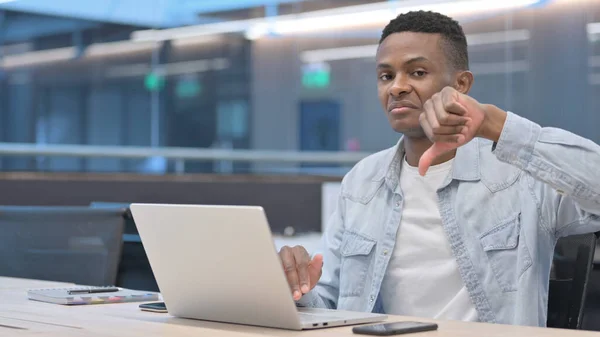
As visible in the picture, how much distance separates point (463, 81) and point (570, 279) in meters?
0.48

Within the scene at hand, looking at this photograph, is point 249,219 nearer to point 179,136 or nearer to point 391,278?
point 391,278

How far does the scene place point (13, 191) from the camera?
4.20 meters

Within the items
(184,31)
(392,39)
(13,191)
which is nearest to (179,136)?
(184,31)

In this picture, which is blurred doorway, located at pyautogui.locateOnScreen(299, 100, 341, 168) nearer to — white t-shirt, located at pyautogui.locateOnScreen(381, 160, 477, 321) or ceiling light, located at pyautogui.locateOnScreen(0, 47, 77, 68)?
ceiling light, located at pyautogui.locateOnScreen(0, 47, 77, 68)

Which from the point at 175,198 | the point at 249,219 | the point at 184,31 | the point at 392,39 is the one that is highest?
the point at 184,31

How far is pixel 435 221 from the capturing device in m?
1.84

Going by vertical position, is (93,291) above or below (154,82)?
below

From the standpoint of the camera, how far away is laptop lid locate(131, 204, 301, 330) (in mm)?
1203

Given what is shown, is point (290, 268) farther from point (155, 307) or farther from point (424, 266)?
point (424, 266)

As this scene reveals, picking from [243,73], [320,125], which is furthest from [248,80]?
[320,125]

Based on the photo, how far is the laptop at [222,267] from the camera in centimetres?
120

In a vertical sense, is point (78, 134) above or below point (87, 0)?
below

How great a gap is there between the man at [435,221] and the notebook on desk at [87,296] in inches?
12.5

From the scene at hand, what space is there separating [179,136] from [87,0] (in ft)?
4.27
